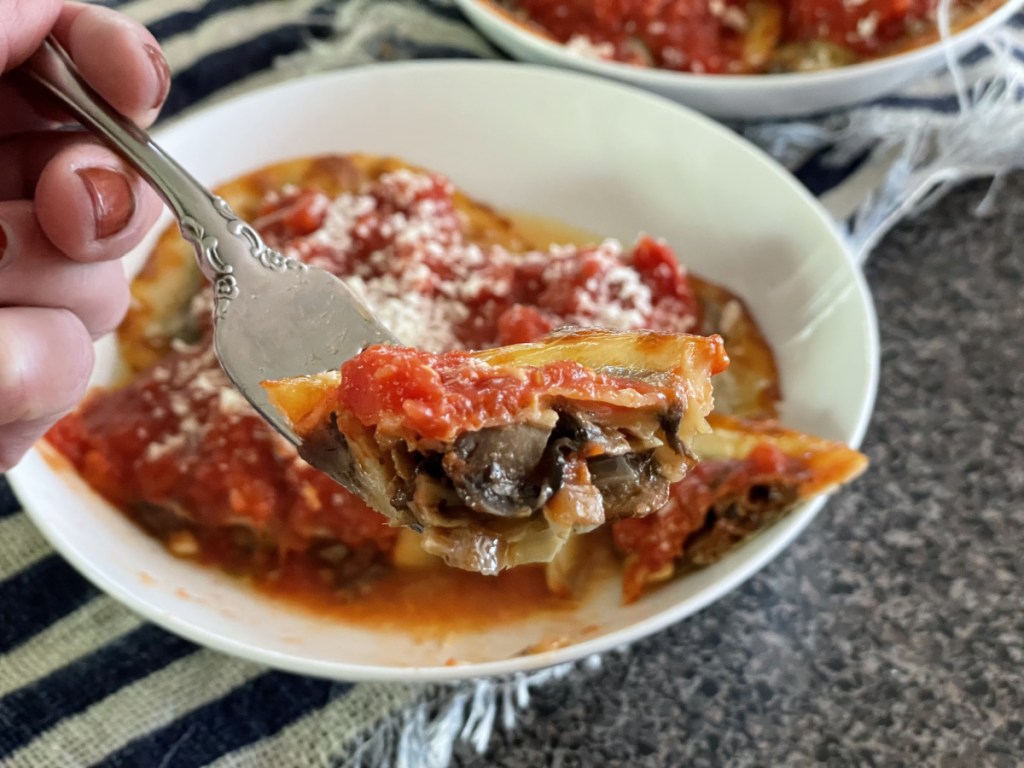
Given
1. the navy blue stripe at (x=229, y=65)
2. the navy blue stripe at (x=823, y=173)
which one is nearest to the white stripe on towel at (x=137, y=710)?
the navy blue stripe at (x=229, y=65)

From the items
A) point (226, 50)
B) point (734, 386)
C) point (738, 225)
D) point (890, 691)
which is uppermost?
point (226, 50)

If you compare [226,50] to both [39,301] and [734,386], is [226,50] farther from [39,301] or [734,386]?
[734,386]

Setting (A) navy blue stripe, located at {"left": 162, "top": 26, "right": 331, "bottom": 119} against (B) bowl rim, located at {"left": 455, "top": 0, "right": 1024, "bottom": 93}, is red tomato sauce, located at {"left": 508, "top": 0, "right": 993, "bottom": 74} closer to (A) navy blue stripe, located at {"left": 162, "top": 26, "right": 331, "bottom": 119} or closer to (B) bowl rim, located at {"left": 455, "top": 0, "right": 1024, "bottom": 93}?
(B) bowl rim, located at {"left": 455, "top": 0, "right": 1024, "bottom": 93}

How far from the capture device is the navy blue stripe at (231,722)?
1.10m

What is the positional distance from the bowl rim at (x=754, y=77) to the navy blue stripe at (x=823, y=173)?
0.15 m

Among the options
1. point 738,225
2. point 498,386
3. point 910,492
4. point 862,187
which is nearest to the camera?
point 498,386

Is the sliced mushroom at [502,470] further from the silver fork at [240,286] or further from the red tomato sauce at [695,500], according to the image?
the red tomato sauce at [695,500]

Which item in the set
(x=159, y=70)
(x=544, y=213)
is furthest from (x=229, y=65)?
(x=159, y=70)

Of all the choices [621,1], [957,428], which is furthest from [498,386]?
[621,1]

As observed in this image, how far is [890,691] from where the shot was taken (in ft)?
3.88

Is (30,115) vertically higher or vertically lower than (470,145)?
higher

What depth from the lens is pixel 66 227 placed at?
1.00 metres

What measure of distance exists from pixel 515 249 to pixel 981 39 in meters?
1.03

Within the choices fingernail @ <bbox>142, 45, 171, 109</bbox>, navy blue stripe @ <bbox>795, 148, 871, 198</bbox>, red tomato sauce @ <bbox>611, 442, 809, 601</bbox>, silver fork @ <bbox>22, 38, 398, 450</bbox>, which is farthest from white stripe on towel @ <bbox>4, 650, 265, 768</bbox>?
navy blue stripe @ <bbox>795, 148, 871, 198</bbox>
